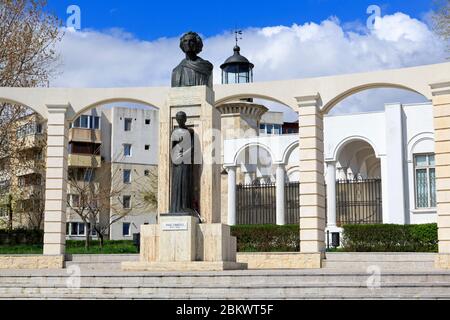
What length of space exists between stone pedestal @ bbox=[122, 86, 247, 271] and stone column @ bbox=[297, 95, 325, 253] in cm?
289

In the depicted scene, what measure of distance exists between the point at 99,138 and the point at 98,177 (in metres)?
3.21

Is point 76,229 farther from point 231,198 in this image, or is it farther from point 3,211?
point 231,198

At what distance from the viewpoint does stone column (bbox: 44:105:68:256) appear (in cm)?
1862

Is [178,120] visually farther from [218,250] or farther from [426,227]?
[426,227]

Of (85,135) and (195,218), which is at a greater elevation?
(85,135)

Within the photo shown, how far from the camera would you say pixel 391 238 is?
22.6 m

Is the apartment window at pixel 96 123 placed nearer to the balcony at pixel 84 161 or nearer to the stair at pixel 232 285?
the balcony at pixel 84 161

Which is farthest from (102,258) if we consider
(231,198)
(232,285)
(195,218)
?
(231,198)

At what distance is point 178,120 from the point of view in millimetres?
14711

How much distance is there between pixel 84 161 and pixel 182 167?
3265 cm

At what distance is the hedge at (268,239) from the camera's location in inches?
916

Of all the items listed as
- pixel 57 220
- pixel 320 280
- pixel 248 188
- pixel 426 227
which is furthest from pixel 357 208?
pixel 320 280

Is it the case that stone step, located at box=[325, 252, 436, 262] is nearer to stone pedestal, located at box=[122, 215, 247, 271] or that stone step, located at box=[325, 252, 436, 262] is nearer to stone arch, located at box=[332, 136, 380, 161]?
stone pedestal, located at box=[122, 215, 247, 271]

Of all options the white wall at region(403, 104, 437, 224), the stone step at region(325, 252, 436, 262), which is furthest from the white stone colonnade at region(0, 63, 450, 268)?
the white wall at region(403, 104, 437, 224)
